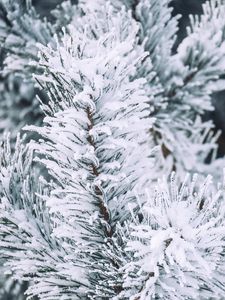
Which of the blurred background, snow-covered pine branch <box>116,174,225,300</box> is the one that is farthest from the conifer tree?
the blurred background

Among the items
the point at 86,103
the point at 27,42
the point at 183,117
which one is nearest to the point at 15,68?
the point at 27,42

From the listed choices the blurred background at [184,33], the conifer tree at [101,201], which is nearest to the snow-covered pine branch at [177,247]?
the conifer tree at [101,201]

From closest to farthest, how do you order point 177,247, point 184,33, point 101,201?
point 177,247 < point 101,201 < point 184,33

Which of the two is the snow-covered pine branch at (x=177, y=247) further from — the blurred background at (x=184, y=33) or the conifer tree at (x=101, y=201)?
the blurred background at (x=184, y=33)

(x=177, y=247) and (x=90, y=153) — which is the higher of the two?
(x=90, y=153)

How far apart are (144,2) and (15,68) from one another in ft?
1.18

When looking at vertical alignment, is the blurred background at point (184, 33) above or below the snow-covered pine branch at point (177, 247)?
above

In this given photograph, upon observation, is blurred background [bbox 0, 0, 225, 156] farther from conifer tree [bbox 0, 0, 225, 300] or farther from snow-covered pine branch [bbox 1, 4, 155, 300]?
snow-covered pine branch [bbox 1, 4, 155, 300]

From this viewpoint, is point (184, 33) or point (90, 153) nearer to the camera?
point (90, 153)

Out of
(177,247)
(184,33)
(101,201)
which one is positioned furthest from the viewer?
(184,33)

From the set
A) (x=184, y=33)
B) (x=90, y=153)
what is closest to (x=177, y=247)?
(x=90, y=153)

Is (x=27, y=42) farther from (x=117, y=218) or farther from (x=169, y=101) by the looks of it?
(x=117, y=218)

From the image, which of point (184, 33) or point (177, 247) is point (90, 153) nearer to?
point (177, 247)

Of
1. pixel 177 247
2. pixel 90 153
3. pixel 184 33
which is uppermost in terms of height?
pixel 184 33
